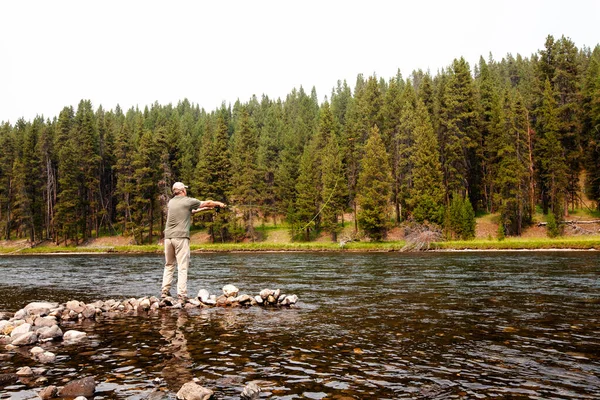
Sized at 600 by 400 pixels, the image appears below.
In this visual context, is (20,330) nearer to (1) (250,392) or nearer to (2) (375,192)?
(1) (250,392)

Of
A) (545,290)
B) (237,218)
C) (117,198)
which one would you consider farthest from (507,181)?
(117,198)

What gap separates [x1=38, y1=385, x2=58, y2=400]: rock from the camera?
5.50 metres

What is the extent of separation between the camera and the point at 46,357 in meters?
7.40

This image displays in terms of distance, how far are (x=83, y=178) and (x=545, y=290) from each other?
86.7 meters

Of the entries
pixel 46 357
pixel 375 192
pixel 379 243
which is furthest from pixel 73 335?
pixel 375 192

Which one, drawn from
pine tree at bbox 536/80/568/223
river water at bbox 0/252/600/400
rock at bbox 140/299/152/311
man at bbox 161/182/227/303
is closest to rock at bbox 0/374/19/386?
river water at bbox 0/252/600/400

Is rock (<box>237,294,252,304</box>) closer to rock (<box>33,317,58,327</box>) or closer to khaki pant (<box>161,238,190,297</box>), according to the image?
khaki pant (<box>161,238,190,297</box>)

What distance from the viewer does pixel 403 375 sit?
6.23m

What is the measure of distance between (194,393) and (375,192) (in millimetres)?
58065

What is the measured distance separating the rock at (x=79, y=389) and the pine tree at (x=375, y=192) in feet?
182

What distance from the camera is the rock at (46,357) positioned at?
7312mm

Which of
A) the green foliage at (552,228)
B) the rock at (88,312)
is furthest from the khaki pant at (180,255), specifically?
the green foliage at (552,228)

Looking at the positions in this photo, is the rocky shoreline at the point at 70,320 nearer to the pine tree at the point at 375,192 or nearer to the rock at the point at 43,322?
the rock at the point at 43,322

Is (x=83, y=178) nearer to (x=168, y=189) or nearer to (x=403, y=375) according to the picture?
(x=168, y=189)
